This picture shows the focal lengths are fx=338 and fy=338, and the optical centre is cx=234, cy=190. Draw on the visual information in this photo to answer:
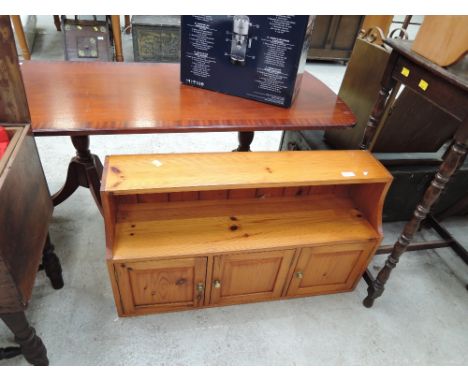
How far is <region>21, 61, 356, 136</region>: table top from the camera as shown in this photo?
127cm

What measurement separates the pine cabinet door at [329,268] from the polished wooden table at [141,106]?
516 millimetres

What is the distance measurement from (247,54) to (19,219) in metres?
1.03

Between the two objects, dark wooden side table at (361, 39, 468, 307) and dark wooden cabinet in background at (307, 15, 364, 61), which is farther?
dark wooden cabinet in background at (307, 15, 364, 61)

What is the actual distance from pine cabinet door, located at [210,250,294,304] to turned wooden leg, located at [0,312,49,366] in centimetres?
65

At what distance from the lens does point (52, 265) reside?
57.7 inches

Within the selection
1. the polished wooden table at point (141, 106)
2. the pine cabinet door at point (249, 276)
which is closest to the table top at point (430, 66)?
the polished wooden table at point (141, 106)

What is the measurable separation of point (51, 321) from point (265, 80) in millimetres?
1366

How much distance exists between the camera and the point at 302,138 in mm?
2039

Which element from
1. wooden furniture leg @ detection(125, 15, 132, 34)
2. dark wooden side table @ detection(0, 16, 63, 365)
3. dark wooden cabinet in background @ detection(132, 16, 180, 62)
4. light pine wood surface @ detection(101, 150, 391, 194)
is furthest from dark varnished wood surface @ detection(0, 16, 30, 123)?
wooden furniture leg @ detection(125, 15, 132, 34)

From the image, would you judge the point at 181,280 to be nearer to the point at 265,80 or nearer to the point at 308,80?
the point at 265,80

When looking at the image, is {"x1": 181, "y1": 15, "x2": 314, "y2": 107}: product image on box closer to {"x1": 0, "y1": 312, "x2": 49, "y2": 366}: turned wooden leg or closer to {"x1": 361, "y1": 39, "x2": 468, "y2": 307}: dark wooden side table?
{"x1": 361, "y1": 39, "x2": 468, "y2": 307}: dark wooden side table

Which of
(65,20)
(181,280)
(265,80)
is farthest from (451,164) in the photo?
(65,20)

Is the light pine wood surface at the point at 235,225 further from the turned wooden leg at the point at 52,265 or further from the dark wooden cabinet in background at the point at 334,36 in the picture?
the dark wooden cabinet in background at the point at 334,36

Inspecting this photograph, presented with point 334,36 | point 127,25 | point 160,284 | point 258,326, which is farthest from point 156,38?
point 258,326
